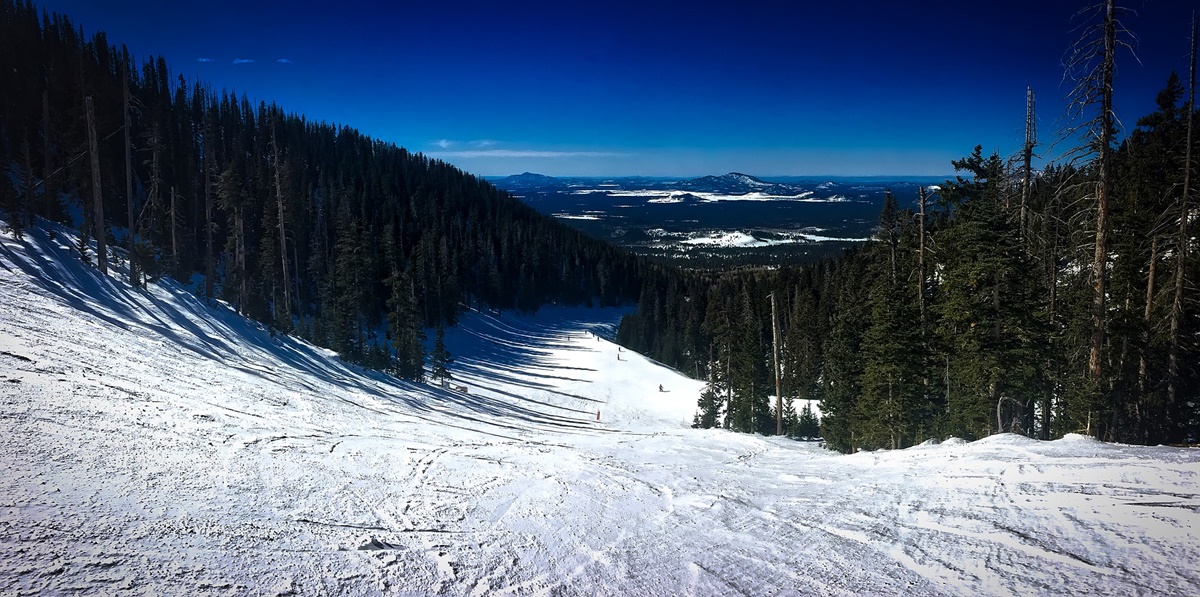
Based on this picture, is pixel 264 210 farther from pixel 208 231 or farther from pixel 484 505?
pixel 484 505

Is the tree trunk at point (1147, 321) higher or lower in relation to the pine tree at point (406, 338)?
higher

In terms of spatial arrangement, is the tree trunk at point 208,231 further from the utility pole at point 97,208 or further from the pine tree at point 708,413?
the pine tree at point 708,413

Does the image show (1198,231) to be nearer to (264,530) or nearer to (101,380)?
(264,530)

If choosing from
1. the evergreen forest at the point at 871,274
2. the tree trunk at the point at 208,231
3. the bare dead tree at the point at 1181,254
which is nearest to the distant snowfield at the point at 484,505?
the evergreen forest at the point at 871,274

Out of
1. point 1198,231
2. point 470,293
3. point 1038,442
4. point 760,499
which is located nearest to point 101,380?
point 760,499

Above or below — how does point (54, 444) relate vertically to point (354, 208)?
below

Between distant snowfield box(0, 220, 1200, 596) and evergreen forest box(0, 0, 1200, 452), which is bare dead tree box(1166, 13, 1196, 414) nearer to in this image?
evergreen forest box(0, 0, 1200, 452)

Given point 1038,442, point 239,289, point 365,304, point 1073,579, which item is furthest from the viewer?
point 365,304

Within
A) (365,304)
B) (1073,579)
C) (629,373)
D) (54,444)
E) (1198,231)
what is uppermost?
(1198,231)
